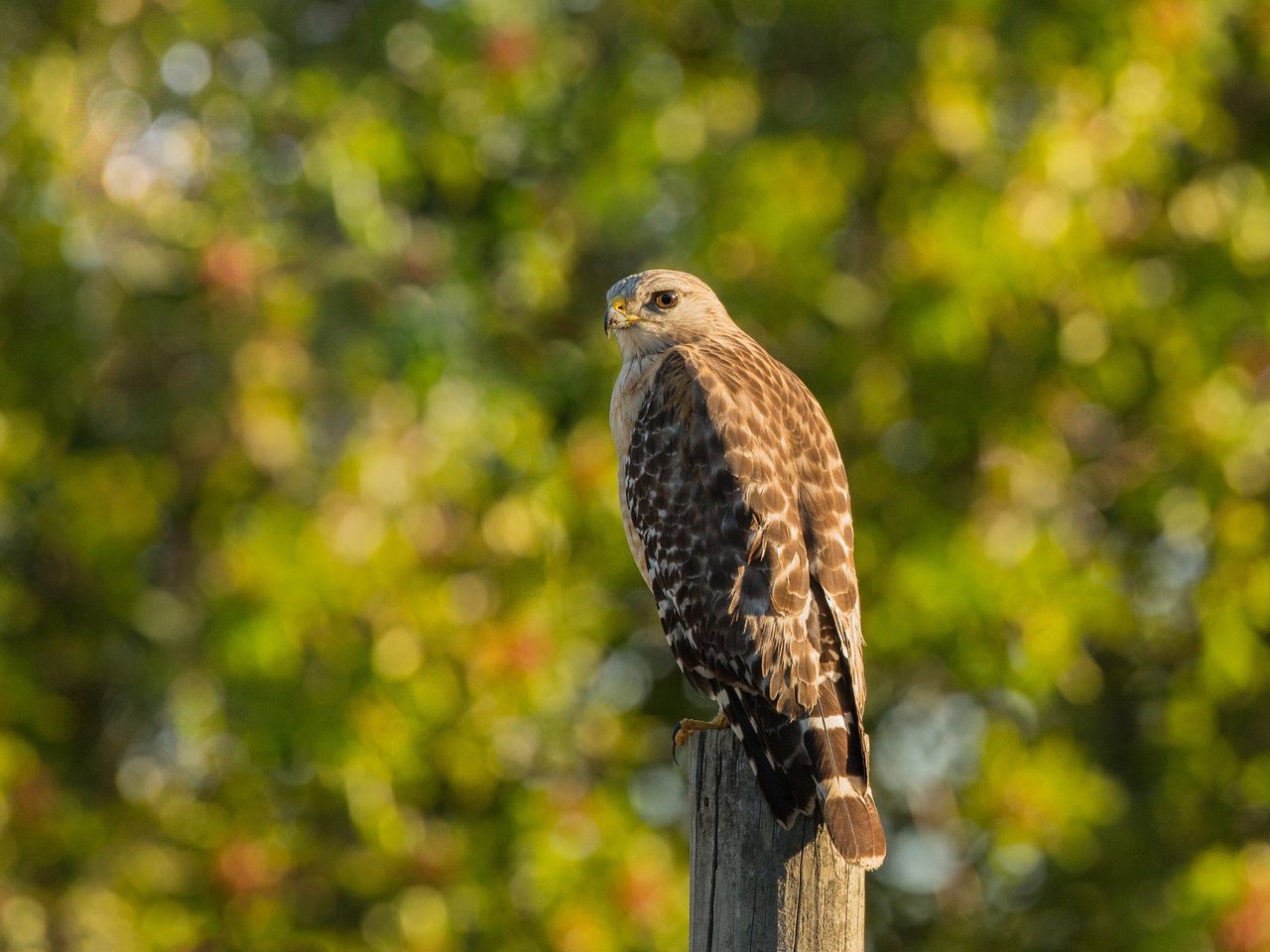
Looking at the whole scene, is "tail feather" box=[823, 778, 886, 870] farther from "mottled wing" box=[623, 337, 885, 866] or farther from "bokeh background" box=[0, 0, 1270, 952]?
"bokeh background" box=[0, 0, 1270, 952]

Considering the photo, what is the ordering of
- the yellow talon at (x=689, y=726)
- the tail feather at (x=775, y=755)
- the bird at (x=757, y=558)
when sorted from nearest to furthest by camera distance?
the tail feather at (x=775, y=755) → the bird at (x=757, y=558) → the yellow talon at (x=689, y=726)

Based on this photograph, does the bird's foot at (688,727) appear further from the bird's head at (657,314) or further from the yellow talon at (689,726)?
the bird's head at (657,314)

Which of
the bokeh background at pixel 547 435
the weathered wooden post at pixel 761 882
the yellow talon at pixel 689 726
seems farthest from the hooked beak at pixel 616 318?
the weathered wooden post at pixel 761 882

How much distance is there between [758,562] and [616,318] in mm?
1228

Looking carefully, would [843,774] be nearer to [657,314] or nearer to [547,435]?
[657,314]

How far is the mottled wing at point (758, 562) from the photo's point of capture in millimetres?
3480

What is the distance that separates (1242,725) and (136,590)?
4.86m

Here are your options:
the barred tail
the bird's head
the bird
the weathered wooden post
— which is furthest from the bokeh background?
the weathered wooden post

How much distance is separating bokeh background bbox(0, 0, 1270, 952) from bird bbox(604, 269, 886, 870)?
6.15ft

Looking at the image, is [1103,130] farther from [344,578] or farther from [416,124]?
[344,578]

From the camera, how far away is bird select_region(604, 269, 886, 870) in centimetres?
345

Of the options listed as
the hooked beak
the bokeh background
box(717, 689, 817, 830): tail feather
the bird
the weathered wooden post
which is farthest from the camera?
the bokeh background

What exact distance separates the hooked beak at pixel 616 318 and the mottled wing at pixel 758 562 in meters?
0.38

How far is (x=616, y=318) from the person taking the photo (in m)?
4.96
